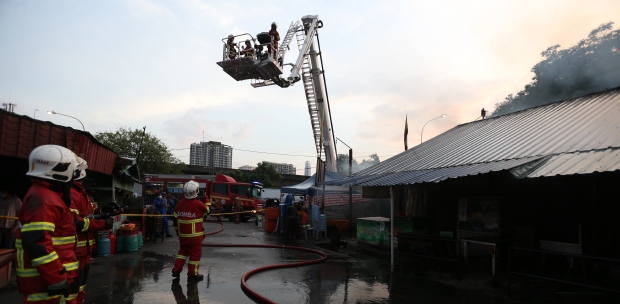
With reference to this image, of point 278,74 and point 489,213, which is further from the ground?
point 278,74

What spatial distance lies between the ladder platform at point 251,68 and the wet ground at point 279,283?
36.7ft

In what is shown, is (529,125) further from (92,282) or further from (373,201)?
(92,282)

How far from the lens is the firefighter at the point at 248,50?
1953 centimetres

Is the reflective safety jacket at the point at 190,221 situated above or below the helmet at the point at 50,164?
below

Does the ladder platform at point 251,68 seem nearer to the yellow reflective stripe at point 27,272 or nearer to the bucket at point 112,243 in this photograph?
the bucket at point 112,243

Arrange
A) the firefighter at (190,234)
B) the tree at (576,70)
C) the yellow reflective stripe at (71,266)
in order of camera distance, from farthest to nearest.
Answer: the tree at (576,70) < the firefighter at (190,234) < the yellow reflective stripe at (71,266)

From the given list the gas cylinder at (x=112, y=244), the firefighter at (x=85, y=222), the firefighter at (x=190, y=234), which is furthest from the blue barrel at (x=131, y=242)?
the firefighter at (x=85, y=222)

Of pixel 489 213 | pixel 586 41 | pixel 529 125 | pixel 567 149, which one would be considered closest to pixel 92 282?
pixel 489 213

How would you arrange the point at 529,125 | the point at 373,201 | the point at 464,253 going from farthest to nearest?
the point at 373,201
the point at 529,125
the point at 464,253

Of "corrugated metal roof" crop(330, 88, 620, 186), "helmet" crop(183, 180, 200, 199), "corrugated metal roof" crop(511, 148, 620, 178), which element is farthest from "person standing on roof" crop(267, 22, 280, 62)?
"corrugated metal roof" crop(511, 148, 620, 178)

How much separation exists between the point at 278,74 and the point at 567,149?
14837 mm

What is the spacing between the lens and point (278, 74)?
66.1 feet

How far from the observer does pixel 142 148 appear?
41219mm

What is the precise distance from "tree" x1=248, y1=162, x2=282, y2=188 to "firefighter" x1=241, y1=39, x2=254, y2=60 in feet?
99.2
